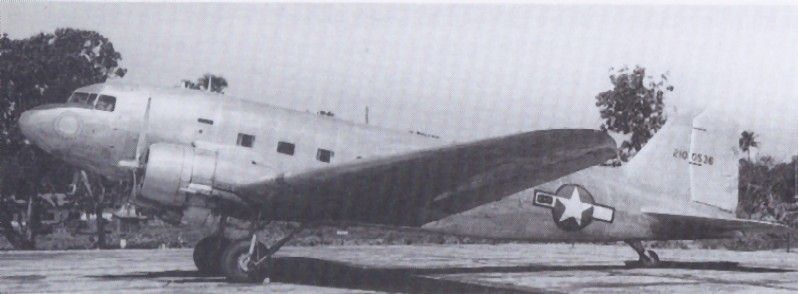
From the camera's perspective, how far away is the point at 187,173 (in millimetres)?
9352

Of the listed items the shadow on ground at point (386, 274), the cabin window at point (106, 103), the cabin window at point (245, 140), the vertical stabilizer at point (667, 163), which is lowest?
the shadow on ground at point (386, 274)

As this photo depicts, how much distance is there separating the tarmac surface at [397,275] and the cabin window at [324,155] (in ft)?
5.50

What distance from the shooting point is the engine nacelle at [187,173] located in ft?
30.3

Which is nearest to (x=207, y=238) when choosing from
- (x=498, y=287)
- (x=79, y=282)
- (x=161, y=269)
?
(x=161, y=269)

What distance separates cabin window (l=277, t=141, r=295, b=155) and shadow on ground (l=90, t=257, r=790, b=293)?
1733 millimetres

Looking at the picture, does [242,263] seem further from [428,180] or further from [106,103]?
[106,103]

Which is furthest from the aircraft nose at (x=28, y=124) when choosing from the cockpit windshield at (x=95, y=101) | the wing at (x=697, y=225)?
the wing at (x=697, y=225)

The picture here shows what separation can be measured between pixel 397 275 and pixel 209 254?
2.81 m

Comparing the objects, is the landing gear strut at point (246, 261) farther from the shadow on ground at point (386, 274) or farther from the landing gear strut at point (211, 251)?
the landing gear strut at point (211, 251)

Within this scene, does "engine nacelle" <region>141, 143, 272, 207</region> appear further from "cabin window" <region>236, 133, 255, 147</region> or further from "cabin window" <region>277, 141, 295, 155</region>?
"cabin window" <region>277, 141, 295, 155</region>

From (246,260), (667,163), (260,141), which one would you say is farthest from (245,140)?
(667,163)

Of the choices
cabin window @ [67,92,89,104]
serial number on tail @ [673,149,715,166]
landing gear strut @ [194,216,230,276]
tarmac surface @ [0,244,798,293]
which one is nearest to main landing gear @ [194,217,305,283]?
tarmac surface @ [0,244,798,293]

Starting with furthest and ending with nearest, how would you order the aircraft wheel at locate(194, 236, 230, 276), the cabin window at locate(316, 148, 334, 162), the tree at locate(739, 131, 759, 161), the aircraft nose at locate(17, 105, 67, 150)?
the tree at locate(739, 131, 759, 161) < the cabin window at locate(316, 148, 334, 162) < the aircraft wheel at locate(194, 236, 230, 276) < the aircraft nose at locate(17, 105, 67, 150)

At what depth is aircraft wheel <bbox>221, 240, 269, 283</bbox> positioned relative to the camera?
9.62m
